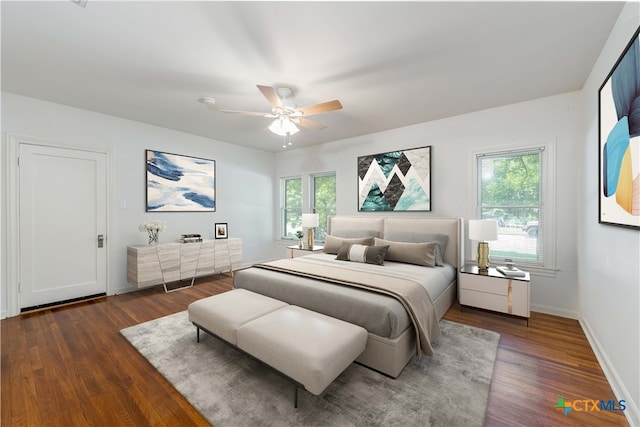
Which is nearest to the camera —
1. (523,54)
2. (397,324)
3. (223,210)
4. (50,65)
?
(397,324)

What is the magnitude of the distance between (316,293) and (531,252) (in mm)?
3019

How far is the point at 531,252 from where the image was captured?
134 inches

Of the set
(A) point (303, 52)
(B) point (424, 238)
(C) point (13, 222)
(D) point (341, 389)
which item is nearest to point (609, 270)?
(B) point (424, 238)

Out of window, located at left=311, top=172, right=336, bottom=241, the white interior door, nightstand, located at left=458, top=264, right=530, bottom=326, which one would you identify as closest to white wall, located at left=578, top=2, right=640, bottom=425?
nightstand, located at left=458, top=264, right=530, bottom=326

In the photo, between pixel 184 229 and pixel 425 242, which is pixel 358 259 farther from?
pixel 184 229

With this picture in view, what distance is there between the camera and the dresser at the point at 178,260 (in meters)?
3.91

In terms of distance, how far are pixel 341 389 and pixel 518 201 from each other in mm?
3317

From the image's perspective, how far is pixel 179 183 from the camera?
4.73m

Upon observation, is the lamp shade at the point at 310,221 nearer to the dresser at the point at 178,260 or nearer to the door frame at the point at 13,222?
the dresser at the point at 178,260

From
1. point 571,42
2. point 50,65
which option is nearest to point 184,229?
point 50,65

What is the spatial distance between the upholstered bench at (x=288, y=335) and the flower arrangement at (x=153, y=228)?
90.0 inches

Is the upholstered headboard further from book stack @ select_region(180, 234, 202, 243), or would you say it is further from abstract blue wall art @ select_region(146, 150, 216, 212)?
abstract blue wall art @ select_region(146, 150, 216, 212)

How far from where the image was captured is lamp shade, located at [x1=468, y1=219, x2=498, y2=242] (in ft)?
10.4

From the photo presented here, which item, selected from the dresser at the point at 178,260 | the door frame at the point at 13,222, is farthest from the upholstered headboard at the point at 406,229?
the door frame at the point at 13,222
